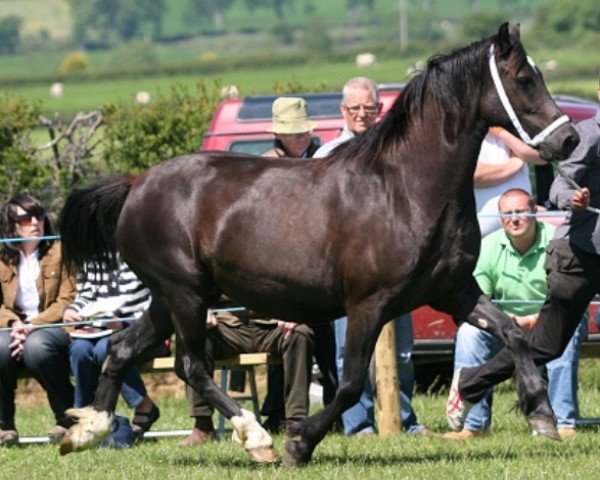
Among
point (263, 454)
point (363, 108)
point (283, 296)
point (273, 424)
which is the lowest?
point (273, 424)

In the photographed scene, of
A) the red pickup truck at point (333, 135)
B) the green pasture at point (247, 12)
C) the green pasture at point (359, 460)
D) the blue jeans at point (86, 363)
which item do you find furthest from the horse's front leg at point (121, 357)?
the green pasture at point (247, 12)

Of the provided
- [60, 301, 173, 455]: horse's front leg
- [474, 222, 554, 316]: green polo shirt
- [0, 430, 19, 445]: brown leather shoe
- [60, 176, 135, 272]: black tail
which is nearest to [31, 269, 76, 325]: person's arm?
[0, 430, 19, 445]: brown leather shoe

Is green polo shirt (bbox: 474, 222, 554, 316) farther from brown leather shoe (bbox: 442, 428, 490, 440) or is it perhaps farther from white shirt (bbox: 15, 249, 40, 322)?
white shirt (bbox: 15, 249, 40, 322)

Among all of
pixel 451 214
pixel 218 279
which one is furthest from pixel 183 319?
pixel 451 214

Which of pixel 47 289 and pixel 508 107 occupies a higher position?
pixel 508 107

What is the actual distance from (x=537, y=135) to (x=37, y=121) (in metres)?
9.95

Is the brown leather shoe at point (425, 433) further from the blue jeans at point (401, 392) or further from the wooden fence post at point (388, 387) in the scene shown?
the wooden fence post at point (388, 387)

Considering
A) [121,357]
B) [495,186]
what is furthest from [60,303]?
[495,186]

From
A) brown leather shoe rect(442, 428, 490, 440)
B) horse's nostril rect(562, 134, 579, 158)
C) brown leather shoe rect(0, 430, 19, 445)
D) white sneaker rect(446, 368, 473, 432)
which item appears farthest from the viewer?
brown leather shoe rect(0, 430, 19, 445)

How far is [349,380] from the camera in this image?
7496mm

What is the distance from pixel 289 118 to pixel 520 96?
2.44 metres

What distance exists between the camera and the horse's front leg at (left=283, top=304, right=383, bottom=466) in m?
7.43

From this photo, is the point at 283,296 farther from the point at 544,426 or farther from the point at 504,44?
the point at 504,44

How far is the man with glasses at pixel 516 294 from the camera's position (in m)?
9.11
